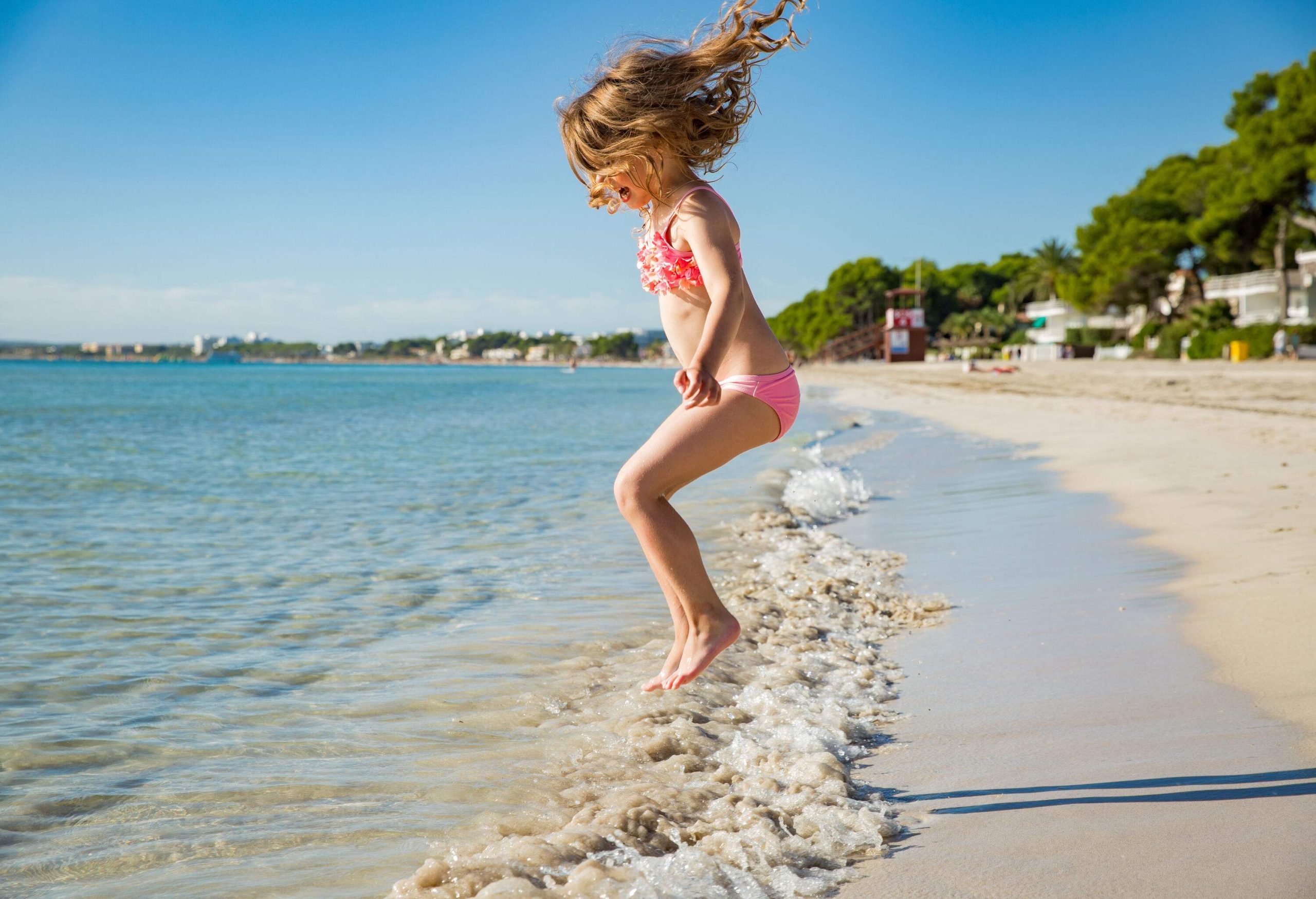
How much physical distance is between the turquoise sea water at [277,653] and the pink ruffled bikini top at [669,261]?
1649 mm

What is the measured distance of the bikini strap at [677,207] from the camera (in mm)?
2828

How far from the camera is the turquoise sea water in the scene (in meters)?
2.65

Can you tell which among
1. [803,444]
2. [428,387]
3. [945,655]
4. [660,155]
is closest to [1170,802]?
[945,655]

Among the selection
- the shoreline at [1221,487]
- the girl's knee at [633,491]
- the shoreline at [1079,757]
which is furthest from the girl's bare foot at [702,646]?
the shoreline at [1221,487]

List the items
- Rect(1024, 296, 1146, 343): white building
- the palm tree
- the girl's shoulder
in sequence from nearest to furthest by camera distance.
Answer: the girl's shoulder, Rect(1024, 296, 1146, 343): white building, the palm tree

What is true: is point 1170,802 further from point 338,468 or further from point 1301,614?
point 338,468

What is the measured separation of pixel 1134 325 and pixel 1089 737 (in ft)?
242

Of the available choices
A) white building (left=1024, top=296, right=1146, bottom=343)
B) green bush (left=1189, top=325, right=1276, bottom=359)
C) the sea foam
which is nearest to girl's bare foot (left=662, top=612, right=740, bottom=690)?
A: the sea foam

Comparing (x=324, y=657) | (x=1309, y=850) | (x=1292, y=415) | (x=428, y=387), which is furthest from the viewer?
(x=428, y=387)

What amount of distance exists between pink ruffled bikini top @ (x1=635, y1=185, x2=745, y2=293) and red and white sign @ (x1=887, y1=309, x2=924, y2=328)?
9597 cm

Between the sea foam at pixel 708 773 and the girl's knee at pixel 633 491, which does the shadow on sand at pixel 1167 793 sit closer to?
the sea foam at pixel 708 773

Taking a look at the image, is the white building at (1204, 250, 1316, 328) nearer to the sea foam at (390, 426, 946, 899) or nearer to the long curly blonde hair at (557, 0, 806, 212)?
the sea foam at (390, 426, 946, 899)

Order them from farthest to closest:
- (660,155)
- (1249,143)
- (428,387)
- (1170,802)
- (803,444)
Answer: (428,387) < (1249,143) < (803,444) < (660,155) < (1170,802)

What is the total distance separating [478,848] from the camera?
2.48 metres
